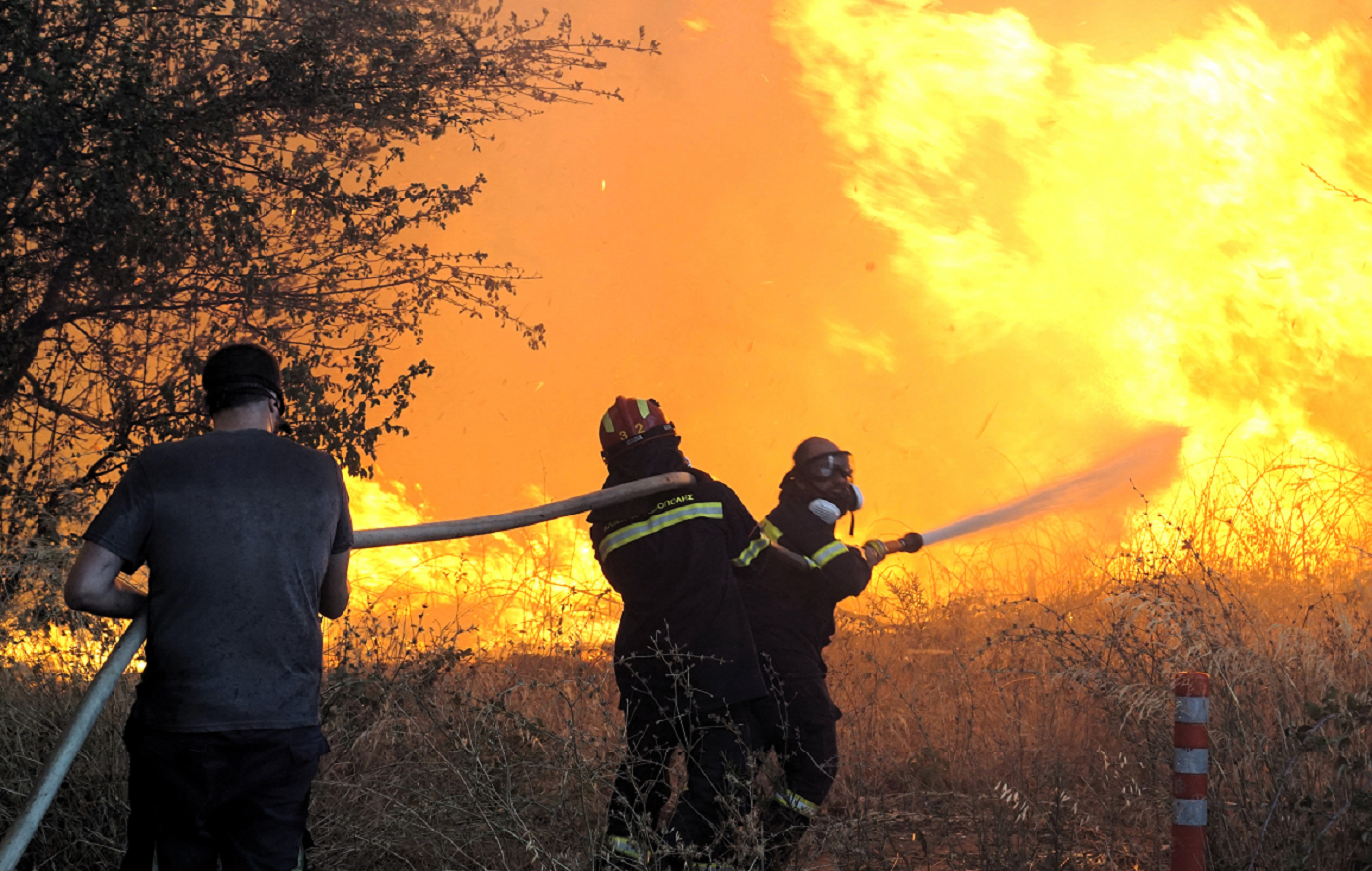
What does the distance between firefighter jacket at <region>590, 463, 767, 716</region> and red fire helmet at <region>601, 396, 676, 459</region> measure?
14 centimetres

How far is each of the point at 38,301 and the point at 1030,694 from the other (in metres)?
6.95

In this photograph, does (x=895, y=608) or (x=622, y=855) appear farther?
(x=895, y=608)

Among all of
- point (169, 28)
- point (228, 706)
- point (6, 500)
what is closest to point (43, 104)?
point (169, 28)

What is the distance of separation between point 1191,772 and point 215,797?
299cm

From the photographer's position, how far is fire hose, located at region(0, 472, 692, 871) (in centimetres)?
353

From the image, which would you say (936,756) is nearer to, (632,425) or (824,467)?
(824,467)

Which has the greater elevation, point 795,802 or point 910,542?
point 910,542

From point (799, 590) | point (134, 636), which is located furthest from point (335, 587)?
point (799, 590)

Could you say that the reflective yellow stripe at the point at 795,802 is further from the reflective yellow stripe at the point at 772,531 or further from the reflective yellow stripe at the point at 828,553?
the reflective yellow stripe at the point at 772,531

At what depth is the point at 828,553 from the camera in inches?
208

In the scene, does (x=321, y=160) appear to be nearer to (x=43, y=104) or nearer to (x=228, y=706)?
(x=43, y=104)

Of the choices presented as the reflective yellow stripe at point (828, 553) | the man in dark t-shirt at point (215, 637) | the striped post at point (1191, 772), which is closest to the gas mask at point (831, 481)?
the reflective yellow stripe at point (828, 553)

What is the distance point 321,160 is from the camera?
8.30 m

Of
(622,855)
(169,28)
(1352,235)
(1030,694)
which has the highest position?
(169,28)
